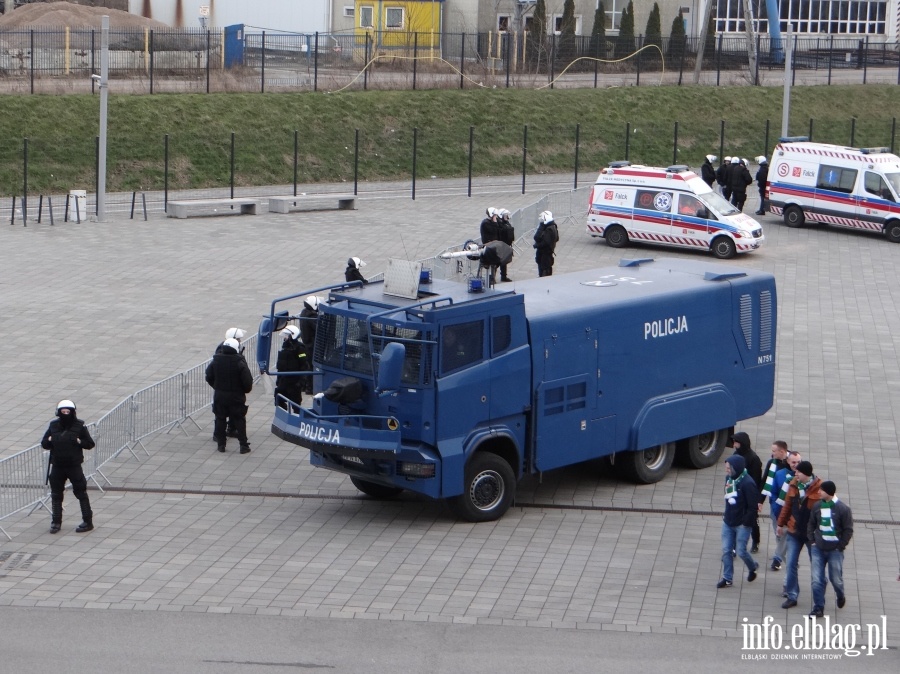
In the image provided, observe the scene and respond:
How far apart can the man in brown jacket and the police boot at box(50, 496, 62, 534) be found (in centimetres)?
684

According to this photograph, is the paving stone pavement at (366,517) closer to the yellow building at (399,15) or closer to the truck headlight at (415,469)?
the truck headlight at (415,469)

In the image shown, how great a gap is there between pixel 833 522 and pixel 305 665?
4.42 meters

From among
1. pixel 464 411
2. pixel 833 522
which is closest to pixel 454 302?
pixel 464 411

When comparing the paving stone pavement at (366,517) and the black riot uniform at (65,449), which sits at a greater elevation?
the black riot uniform at (65,449)

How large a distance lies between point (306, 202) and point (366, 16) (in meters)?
27.6

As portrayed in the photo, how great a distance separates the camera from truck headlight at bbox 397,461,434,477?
13.2 m

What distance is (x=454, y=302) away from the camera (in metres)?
13.3

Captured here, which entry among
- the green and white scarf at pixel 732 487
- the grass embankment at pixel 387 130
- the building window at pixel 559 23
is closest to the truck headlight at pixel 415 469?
the green and white scarf at pixel 732 487

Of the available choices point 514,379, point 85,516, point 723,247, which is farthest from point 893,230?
point 85,516

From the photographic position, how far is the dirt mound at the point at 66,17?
180 ft

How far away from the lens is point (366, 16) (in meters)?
60.3

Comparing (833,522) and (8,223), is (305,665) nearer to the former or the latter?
(833,522)

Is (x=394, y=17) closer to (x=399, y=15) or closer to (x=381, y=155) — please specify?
(x=399, y=15)

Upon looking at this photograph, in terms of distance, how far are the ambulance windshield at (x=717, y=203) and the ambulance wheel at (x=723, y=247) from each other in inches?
23.7
